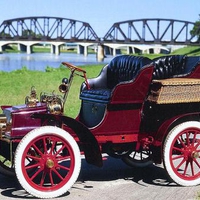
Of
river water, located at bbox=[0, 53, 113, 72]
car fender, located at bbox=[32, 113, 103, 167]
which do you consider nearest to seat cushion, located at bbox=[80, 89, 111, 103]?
car fender, located at bbox=[32, 113, 103, 167]

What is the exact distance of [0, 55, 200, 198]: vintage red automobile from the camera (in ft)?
16.2

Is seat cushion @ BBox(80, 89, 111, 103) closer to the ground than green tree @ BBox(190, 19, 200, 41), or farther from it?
closer to the ground

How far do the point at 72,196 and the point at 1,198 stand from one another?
699 millimetres

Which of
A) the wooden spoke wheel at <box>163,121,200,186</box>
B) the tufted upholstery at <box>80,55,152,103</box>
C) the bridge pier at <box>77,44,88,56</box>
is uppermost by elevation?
the tufted upholstery at <box>80,55,152,103</box>

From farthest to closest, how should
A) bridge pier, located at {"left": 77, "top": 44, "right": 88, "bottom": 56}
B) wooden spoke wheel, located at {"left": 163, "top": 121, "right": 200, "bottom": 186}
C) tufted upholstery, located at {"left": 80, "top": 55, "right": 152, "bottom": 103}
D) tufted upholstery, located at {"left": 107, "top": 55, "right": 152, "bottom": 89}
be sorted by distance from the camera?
bridge pier, located at {"left": 77, "top": 44, "right": 88, "bottom": 56} → tufted upholstery, located at {"left": 107, "top": 55, "right": 152, "bottom": 89} → tufted upholstery, located at {"left": 80, "top": 55, "right": 152, "bottom": 103} → wooden spoke wheel, located at {"left": 163, "top": 121, "right": 200, "bottom": 186}

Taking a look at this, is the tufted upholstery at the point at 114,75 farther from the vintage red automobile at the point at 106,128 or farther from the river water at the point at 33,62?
the river water at the point at 33,62

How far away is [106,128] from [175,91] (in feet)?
2.72

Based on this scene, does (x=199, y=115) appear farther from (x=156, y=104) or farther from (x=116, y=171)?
(x=116, y=171)

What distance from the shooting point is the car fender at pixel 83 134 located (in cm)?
509

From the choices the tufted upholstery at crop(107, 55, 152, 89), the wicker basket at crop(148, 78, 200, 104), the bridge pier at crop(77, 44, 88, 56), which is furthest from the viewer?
the bridge pier at crop(77, 44, 88, 56)

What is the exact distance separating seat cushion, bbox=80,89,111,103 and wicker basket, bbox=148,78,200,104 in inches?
18.3

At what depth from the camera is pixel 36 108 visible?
5098 mm

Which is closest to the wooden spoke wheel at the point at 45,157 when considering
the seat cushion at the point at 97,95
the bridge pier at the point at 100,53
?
the seat cushion at the point at 97,95

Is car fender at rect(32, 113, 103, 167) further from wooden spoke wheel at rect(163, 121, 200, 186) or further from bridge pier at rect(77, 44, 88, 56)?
bridge pier at rect(77, 44, 88, 56)
